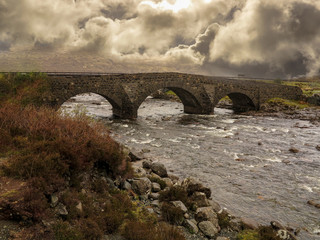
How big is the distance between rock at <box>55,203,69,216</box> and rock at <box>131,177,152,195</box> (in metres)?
3.38

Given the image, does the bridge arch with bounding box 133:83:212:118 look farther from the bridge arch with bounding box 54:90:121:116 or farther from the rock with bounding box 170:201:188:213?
the rock with bounding box 170:201:188:213

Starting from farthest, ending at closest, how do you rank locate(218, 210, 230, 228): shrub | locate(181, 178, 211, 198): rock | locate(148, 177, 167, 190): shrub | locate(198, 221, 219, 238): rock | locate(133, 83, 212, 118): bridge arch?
locate(133, 83, 212, 118): bridge arch → locate(148, 177, 167, 190): shrub → locate(181, 178, 211, 198): rock → locate(218, 210, 230, 228): shrub → locate(198, 221, 219, 238): rock

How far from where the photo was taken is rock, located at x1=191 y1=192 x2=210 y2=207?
29.3 feet

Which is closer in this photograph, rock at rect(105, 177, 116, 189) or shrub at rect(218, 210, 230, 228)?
shrub at rect(218, 210, 230, 228)

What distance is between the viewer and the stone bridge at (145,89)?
26672mm

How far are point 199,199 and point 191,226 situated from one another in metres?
1.86

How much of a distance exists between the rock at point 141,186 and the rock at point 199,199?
→ 1.78 metres

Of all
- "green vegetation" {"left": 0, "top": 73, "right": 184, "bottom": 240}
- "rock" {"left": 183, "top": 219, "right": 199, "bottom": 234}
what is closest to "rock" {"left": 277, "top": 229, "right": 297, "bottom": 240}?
"rock" {"left": 183, "top": 219, "right": 199, "bottom": 234}

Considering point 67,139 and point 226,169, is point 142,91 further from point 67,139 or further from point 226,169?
point 67,139

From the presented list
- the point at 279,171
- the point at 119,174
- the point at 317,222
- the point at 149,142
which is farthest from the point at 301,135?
the point at 119,174

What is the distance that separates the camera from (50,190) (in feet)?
19.7

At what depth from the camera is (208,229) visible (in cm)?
734

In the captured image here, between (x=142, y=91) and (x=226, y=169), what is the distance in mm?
19946

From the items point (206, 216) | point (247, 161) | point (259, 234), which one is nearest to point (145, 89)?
point (247, 161)
